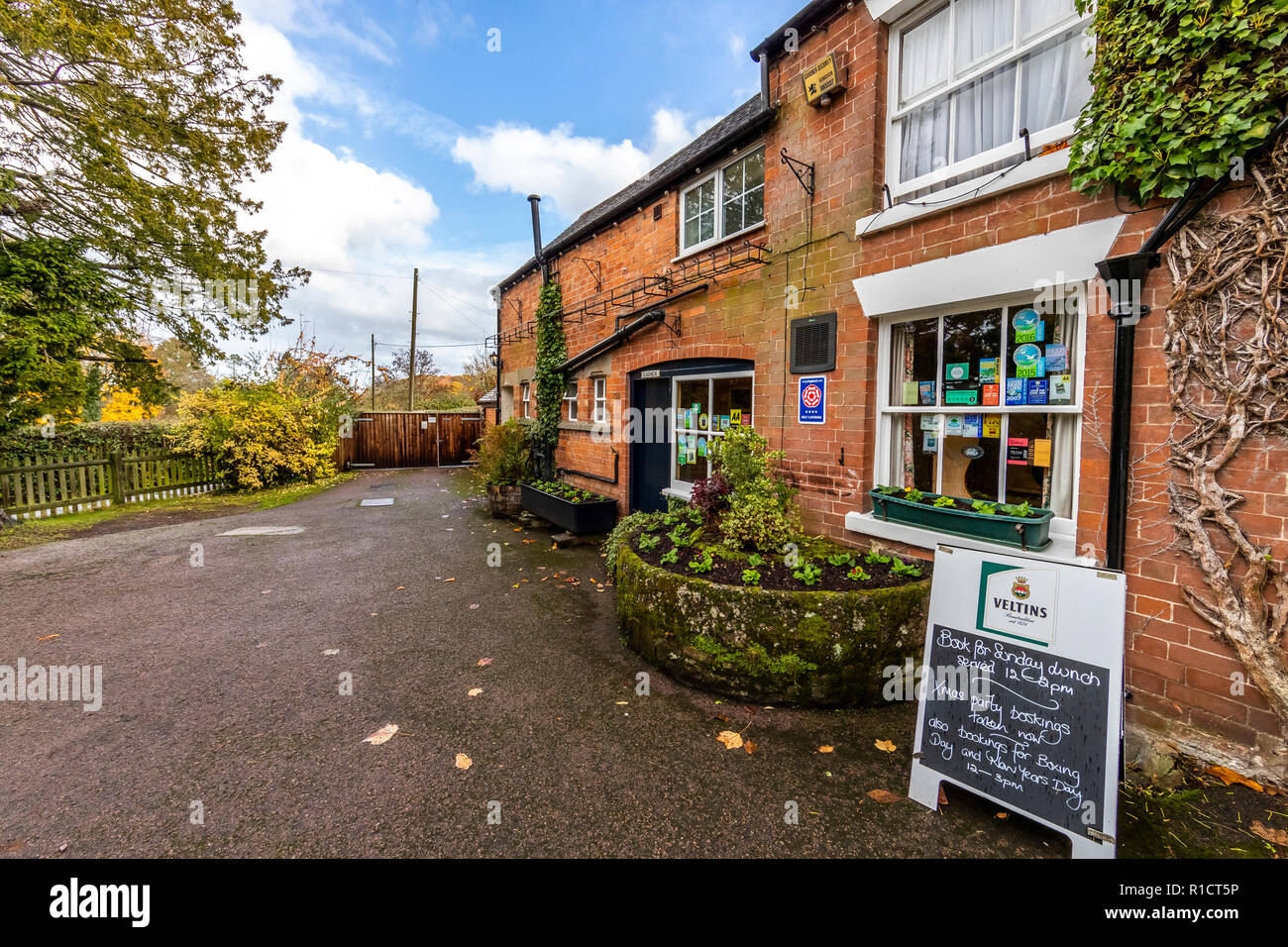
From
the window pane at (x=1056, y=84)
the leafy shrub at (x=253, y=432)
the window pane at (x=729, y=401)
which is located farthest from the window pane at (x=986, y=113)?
the leafy shrub at (x=253, y=432)

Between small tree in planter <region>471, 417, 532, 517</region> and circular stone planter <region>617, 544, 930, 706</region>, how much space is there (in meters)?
7.04

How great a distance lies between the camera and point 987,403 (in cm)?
394

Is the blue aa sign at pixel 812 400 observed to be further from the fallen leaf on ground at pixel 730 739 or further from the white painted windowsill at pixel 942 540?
the fallen leaf on ground at pixel 730 739

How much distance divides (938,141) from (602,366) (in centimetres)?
564

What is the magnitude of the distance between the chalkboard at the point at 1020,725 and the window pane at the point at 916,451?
190 cm

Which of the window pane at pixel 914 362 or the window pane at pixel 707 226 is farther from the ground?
the window pane at pixel 707 226

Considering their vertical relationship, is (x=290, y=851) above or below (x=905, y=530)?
below

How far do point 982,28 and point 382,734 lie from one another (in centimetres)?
657

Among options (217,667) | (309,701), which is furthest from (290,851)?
(217,667)

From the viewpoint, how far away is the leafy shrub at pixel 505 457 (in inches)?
412

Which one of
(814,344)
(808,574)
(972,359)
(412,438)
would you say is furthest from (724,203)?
(412,438)

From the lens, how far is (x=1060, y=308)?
354cm
